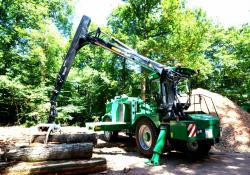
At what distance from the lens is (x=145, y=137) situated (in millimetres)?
8023

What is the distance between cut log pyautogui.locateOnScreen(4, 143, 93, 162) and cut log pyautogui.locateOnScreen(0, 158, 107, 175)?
0.71 ft

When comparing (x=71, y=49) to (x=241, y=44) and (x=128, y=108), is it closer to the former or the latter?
(x=128, y=108)

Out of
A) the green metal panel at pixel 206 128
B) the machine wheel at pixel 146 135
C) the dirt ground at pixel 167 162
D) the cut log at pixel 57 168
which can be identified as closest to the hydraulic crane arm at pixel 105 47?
the machine wheel at pixel 146 135

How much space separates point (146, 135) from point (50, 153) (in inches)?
126

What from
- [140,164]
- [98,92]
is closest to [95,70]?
[98,92]

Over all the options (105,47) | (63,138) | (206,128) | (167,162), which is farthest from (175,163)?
(105,47)

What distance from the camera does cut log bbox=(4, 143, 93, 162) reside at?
5.76 m

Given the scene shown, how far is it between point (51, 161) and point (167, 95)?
3973 mm

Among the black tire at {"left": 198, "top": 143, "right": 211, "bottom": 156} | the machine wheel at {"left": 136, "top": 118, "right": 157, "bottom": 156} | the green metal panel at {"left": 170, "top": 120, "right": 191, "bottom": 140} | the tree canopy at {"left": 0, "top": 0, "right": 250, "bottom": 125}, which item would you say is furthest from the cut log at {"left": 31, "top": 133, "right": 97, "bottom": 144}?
the tree canopy at {"left": 0, "top": 0, "right": 250, "bottom": 125}

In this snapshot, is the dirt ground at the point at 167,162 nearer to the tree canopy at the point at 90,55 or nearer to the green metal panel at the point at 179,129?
the green metal panel at the point at 179,129

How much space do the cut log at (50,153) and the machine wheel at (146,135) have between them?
77.6 inches

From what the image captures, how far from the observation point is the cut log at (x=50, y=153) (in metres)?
5.76

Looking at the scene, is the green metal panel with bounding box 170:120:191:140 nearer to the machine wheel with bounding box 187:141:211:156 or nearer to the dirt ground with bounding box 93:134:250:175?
the dirt ground with bounding box 93:134:250:175

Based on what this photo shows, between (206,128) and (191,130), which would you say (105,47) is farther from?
(206,128)
